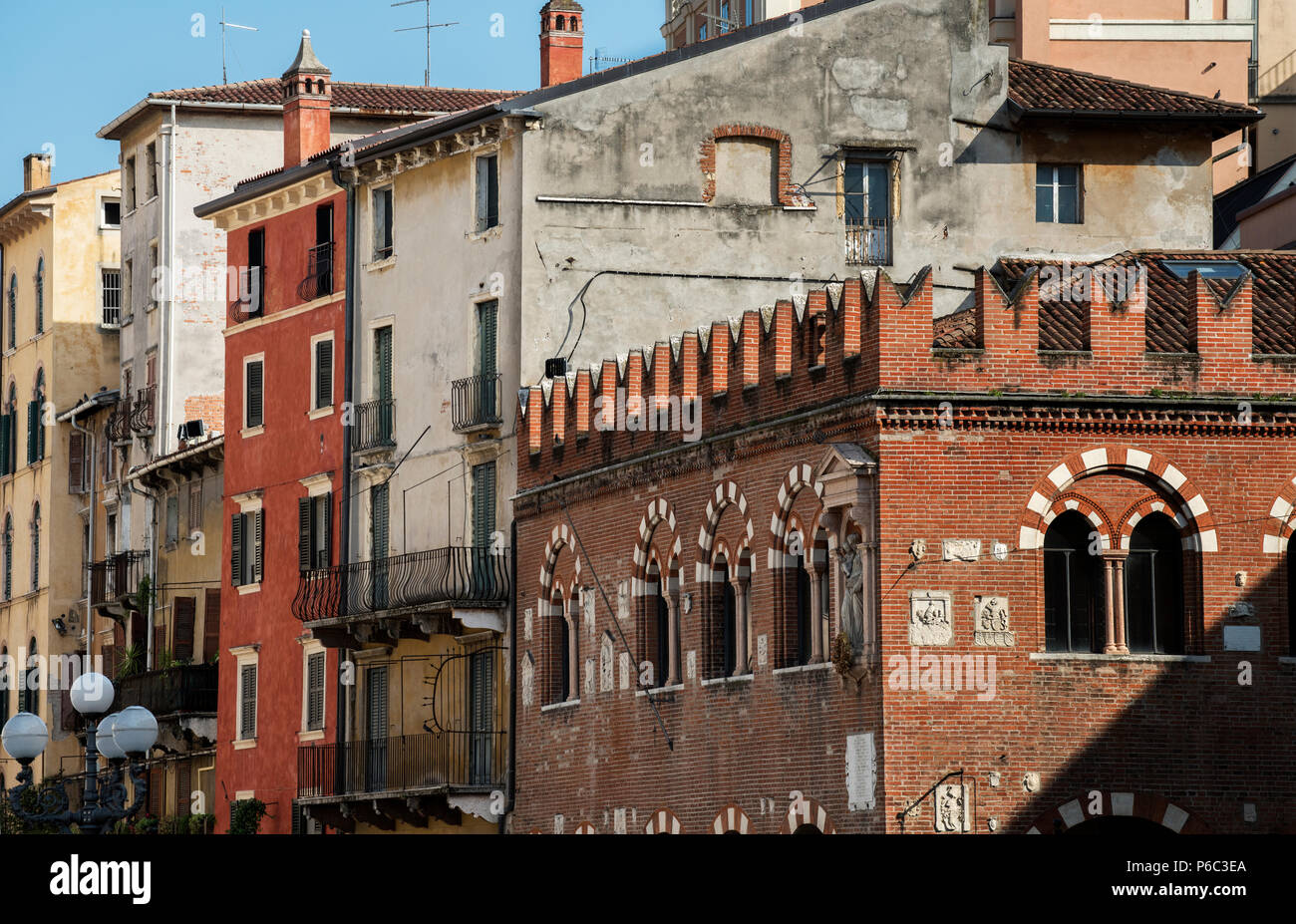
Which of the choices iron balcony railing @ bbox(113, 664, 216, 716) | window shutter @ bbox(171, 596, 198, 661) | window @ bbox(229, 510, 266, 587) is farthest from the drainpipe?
window shutter @ bbox(171, 596, 198, 661)

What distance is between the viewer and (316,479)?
52094 mm

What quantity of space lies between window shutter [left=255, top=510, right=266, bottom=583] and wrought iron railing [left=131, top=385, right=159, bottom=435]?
421 inches

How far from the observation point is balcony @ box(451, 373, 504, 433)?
46031mm

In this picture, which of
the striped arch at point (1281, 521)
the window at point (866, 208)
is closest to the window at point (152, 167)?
the window at point (866, 208)

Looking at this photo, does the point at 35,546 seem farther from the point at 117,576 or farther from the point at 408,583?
the point at 408,583

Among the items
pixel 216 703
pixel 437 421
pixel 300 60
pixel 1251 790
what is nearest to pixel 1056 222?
pixel 437 421

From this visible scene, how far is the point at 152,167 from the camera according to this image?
65688mm

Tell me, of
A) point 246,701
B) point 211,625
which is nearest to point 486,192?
point 246,701

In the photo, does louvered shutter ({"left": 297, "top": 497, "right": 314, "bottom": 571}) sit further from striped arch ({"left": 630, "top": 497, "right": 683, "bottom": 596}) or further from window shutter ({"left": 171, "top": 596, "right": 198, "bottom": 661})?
striped arch ({"left": 630, "top": 497, "right": 683, "bottom": 596})

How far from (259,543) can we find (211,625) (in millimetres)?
4550

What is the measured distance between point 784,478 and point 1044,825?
5866 millimetres

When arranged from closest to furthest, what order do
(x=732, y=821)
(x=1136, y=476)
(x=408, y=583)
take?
(x=1136, y=476) → (x=732, y=821) → (x=408, y=583)
